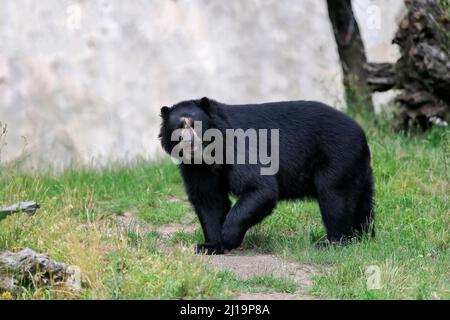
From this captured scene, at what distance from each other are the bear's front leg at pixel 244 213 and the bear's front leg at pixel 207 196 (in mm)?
204

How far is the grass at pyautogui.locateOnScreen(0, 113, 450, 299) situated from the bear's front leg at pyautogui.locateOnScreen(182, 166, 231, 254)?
0.23 m

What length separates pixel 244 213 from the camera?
6418 millimetres

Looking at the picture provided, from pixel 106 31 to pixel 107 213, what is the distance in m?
9.22

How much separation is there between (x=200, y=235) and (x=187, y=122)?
116 centimetres

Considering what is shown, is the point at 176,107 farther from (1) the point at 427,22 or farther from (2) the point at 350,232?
(1) the point at 427,22

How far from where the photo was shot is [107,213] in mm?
7906

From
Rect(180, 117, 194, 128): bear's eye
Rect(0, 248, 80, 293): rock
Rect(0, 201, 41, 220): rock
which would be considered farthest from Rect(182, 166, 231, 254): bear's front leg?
Rect(0, 248, 80, 293): rock

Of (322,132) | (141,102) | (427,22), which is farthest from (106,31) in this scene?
(322,132)

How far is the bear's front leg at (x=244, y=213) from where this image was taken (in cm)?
642

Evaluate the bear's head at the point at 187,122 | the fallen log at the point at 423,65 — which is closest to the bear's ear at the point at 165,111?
the bear's head at the point at 187,122

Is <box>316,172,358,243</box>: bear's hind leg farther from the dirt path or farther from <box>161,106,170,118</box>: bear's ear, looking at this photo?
<box>161,106,170,118</box>: bear's ear

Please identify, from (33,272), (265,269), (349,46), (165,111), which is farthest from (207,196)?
(349,46)

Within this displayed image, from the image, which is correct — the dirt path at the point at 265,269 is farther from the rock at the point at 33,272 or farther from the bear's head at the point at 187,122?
the rock at the point at 33,272

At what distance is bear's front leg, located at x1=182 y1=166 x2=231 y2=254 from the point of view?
6648mm
